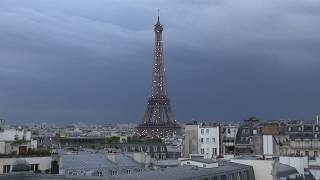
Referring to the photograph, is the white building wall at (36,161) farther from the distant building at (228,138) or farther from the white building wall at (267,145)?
the distant building at (228,138)

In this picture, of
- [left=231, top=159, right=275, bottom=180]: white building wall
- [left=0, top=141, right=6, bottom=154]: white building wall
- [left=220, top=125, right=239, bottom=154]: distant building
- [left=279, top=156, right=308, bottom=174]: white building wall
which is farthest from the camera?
[left=220, top=125, right=239, bottom=154]: distant building

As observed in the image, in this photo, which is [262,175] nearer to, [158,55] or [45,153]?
[45,153]

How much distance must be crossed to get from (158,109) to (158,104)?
5.47 feet

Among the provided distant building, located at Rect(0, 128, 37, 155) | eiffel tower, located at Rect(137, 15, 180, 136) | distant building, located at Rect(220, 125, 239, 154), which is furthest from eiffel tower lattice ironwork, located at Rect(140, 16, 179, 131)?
distant building, located at Rect(0, 128, 37, 155)

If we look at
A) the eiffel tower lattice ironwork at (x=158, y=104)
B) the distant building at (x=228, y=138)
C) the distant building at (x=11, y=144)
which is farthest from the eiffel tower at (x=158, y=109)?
the distant building at (x=11, y=144)

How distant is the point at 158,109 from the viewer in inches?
4847

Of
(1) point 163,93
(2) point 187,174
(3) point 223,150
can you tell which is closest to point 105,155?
(2) point 187,174

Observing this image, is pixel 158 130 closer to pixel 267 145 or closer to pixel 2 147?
pixel 267 145

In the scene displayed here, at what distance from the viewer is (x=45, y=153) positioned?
125 ft

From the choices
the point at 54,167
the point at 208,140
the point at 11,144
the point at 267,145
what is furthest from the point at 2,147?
the point at 267,145

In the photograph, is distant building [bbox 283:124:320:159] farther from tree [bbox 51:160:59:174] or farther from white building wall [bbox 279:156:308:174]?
tree [bbox 51:160:59:174]

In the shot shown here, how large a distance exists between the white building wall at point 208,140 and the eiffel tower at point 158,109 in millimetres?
51768

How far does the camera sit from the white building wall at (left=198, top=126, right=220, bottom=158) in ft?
214

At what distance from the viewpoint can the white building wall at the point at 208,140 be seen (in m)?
65.3
